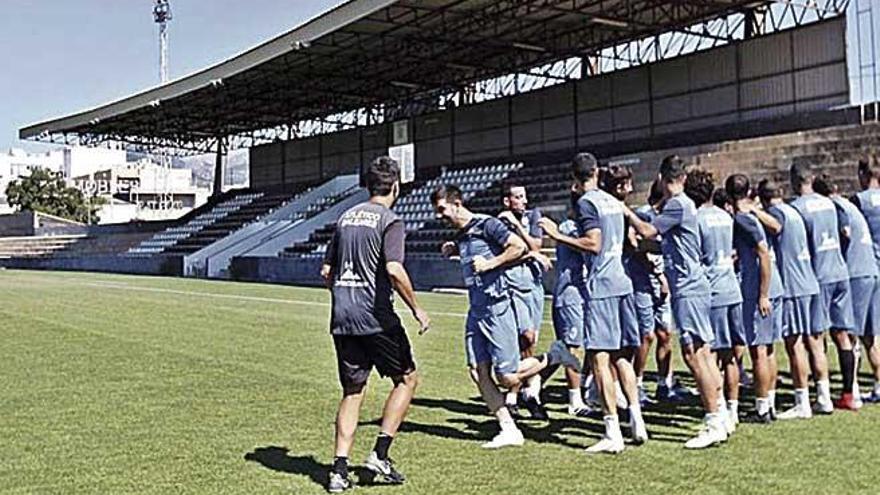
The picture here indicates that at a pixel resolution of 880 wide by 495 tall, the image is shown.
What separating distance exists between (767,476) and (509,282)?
2.50 metres

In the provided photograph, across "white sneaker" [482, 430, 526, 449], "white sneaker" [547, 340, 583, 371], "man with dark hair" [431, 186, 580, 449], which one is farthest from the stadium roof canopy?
"white sneaker" [482, 430, 526, 449]

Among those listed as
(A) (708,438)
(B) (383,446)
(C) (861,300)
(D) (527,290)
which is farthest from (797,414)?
(B) (383,446)

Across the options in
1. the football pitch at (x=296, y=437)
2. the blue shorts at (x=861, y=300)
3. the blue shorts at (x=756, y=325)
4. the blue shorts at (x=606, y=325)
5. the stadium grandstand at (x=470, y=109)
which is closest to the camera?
the football pitch at (x=296, y=437)

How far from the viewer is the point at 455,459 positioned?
22.7 ft

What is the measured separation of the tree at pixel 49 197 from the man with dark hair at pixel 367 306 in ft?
312

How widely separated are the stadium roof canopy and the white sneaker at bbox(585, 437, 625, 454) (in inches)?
937

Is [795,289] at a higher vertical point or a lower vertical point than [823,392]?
higher

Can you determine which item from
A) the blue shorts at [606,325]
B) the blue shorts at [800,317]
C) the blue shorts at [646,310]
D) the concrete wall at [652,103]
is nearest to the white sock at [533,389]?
the blue shorts at [646,310]

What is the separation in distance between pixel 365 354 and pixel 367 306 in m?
0.31

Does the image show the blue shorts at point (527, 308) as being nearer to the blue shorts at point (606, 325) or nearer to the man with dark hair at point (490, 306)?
the man with dark hair at point (490, 306)

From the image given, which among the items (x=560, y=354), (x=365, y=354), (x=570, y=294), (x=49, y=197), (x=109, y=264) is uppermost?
(x=49, y=197)

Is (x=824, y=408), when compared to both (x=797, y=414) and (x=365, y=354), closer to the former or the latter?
(x=797, y=414)

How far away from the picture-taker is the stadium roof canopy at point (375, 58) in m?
31.7

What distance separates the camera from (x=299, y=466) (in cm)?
681
